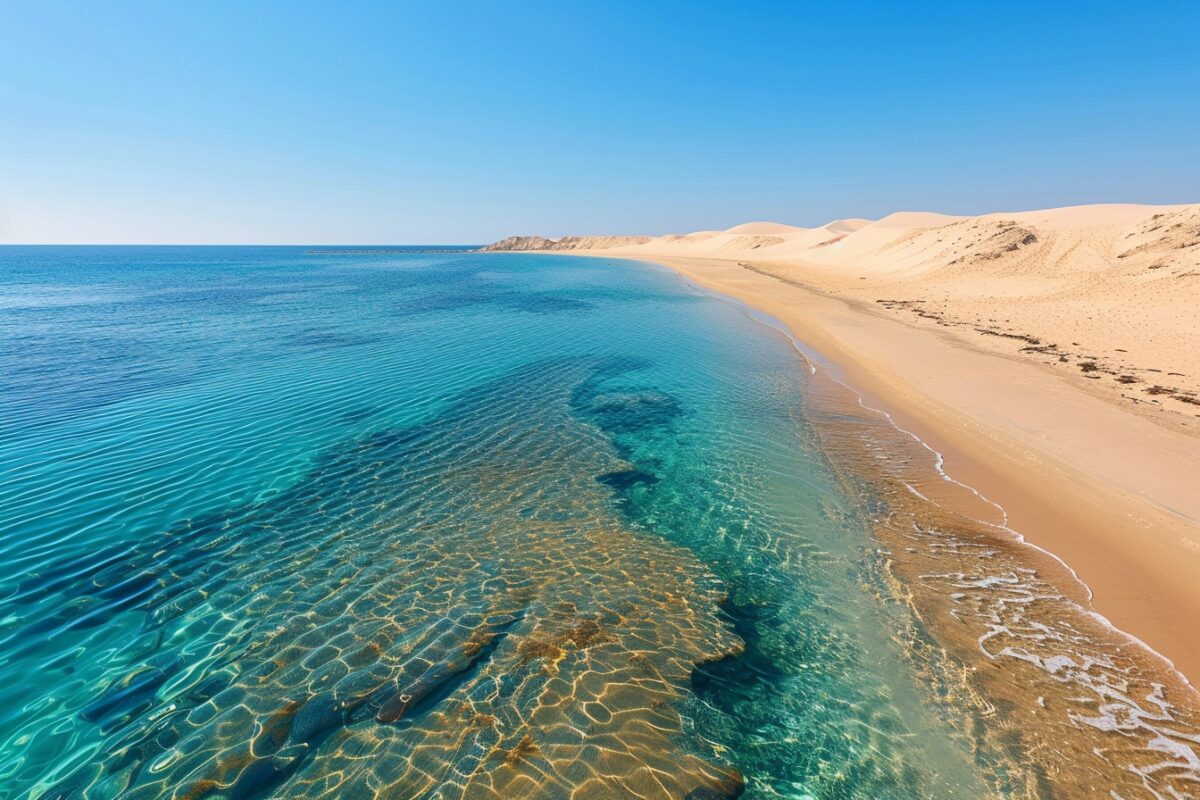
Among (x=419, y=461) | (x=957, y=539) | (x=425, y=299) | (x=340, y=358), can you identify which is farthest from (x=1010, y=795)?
(x=425, y=299)

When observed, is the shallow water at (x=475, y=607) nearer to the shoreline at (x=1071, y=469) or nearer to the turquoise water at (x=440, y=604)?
the turquoise water at (x=440, y=604)

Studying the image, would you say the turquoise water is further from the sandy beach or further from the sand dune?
the sand dune

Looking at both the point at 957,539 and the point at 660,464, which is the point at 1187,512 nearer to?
the point at 957,539

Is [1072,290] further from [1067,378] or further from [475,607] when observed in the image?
[475,607]

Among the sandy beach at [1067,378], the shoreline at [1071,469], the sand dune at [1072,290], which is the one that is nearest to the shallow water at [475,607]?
the shoreline at [1071,469]

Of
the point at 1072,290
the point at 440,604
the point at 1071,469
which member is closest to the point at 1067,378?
the point at 1071,469
